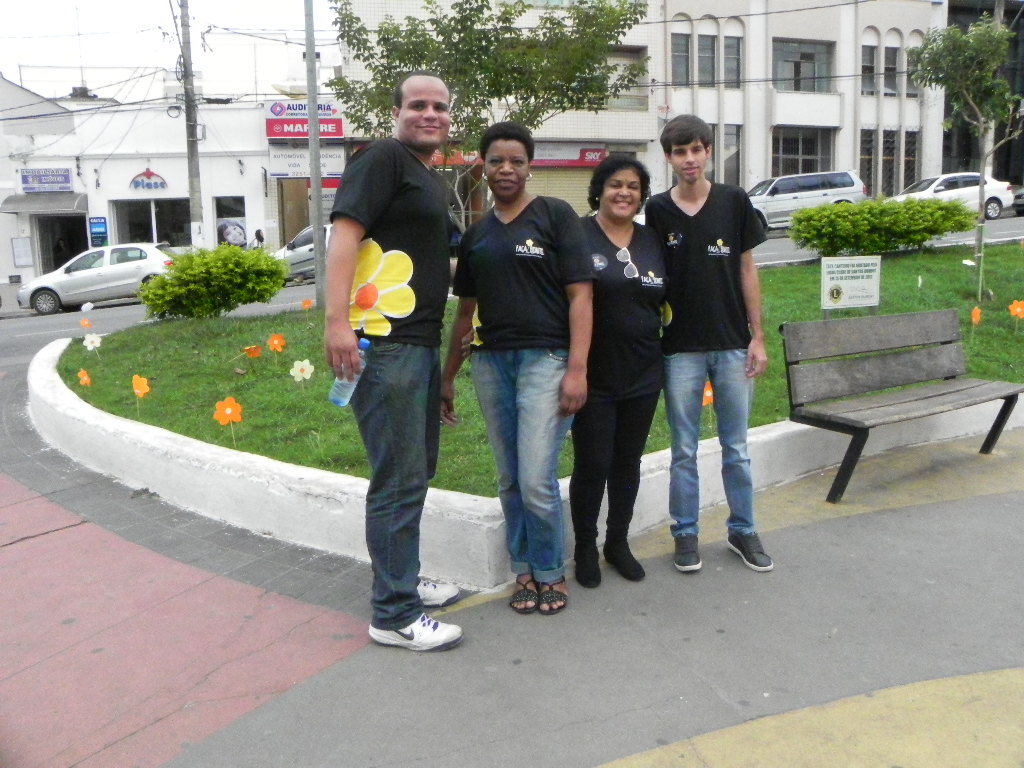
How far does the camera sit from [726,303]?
412 cm

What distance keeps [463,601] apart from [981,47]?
10831 millimetres

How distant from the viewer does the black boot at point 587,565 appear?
4.03m

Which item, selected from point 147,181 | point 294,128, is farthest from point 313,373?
point 147,181

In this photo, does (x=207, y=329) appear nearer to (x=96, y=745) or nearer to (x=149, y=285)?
(x=149, y=285)

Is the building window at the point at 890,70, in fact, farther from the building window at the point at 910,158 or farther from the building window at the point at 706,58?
the building window at the point at 706,58

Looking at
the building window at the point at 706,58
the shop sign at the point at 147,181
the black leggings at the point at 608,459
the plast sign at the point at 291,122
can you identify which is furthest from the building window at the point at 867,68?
the black leggings at the point at 608,459

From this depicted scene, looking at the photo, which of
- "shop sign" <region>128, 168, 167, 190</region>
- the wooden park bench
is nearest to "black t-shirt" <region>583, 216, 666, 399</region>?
the wooden park bench

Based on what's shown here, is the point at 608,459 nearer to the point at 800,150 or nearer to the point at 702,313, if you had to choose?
the point at 702,313

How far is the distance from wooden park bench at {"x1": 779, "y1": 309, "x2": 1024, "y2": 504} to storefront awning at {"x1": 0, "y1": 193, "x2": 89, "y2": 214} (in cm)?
2786

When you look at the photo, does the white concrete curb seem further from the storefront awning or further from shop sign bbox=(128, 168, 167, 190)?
the storefront awning

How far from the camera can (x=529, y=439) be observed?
145 inches

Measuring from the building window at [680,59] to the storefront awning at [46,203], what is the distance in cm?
1871

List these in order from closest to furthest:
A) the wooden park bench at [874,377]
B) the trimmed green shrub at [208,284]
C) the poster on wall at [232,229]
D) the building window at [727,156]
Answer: the wooden park bench at [874,377] → the trimmed green shrub at [208,284] → the poster on wall at [232,229] → the building window at [727,156]

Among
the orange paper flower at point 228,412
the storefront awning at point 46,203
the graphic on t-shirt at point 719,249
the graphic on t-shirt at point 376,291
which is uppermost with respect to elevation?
the storefront awning at point 46,203
